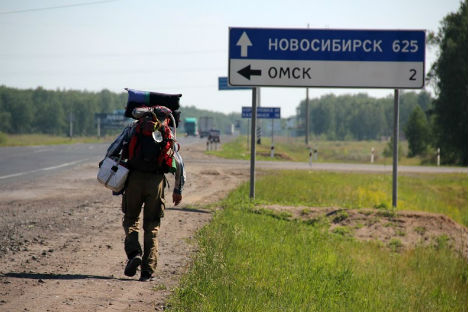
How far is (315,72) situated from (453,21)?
3719 centimetres

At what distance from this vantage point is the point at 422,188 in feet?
78.2

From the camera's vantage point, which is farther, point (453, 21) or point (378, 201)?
point (453, 21)

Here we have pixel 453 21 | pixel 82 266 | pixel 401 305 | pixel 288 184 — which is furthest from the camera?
pixel 453 21

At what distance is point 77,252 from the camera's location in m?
7.94

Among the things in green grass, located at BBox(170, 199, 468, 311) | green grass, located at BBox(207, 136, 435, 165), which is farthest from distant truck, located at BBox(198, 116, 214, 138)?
green grass, located at BBox(170, 199, 468, 311)

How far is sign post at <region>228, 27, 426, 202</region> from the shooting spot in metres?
14.8

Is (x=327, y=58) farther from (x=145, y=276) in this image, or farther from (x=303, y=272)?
(x=145, y=276)

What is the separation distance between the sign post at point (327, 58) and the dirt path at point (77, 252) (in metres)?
3.45

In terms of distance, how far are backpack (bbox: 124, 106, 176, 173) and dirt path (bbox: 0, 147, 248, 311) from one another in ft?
3.94

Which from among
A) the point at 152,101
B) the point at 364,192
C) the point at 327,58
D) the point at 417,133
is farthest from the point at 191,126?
the point at 152,101

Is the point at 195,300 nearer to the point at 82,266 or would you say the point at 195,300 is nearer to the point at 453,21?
the point at 82,266

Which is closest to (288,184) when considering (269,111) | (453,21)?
(269,111)

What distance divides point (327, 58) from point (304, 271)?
7893mm

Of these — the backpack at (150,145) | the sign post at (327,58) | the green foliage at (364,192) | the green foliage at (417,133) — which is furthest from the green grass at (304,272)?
the green foliage at (417,133)
